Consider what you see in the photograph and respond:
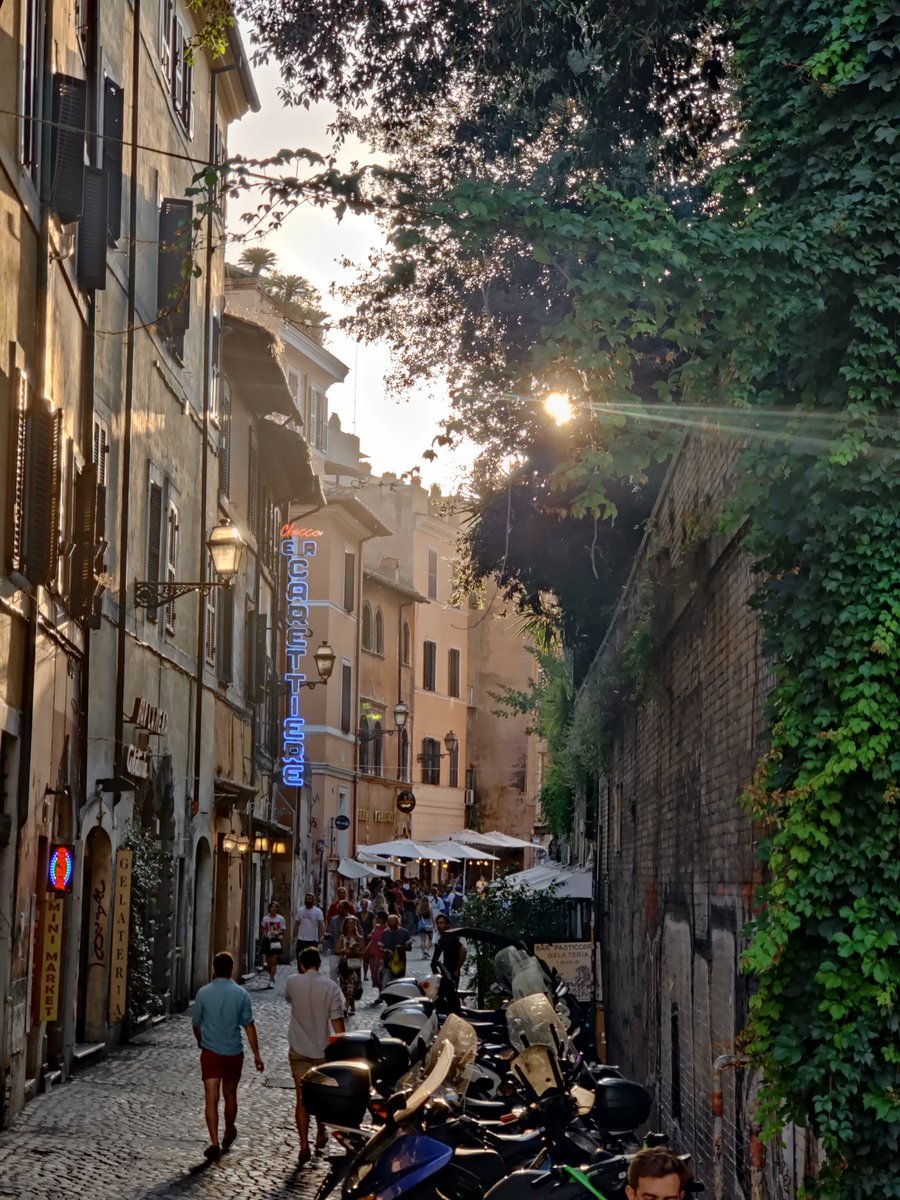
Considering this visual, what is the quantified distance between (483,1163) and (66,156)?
400 inches

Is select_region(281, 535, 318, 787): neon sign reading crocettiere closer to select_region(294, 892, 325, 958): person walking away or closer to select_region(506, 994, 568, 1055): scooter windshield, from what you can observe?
select_region(294, 892, 325, 958): person walking away

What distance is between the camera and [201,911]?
27609mm

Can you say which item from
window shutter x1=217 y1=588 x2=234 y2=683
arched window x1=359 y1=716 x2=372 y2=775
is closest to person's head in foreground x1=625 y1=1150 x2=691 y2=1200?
window shutter x1=217 y1=588 x2=234 y2=683

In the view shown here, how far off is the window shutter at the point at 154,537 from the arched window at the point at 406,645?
3867cm

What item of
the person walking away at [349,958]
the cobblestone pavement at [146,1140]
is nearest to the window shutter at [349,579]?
the person walking away at [349,958]

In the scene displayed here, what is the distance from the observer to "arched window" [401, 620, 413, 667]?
202 ft

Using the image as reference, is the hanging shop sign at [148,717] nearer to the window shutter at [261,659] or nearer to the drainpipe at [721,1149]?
the window shutter at [261,659]

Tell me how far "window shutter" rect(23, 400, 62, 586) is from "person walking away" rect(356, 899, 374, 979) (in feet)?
67.2

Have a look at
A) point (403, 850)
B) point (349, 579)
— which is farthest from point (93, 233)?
point (349, 579)

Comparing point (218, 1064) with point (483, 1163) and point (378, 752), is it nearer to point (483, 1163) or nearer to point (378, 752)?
point (483, 1163)

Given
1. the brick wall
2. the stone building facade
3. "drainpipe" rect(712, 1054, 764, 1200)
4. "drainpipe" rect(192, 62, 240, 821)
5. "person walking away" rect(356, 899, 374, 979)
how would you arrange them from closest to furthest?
1. "drainpipe" rect(712, 1054, 764, 1200)
2. the stone building facade
3. the brick wall
4. "drainpipe" rect(192, 62, 240, 821)
5. "person walking away" rect(356, 899, 374, 979)

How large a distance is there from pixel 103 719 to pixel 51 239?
240 inches

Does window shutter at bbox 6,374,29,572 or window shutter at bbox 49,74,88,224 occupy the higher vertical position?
window shutter at bbox 49,74,88,224

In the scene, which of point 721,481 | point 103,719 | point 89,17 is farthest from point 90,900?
point 721,481
